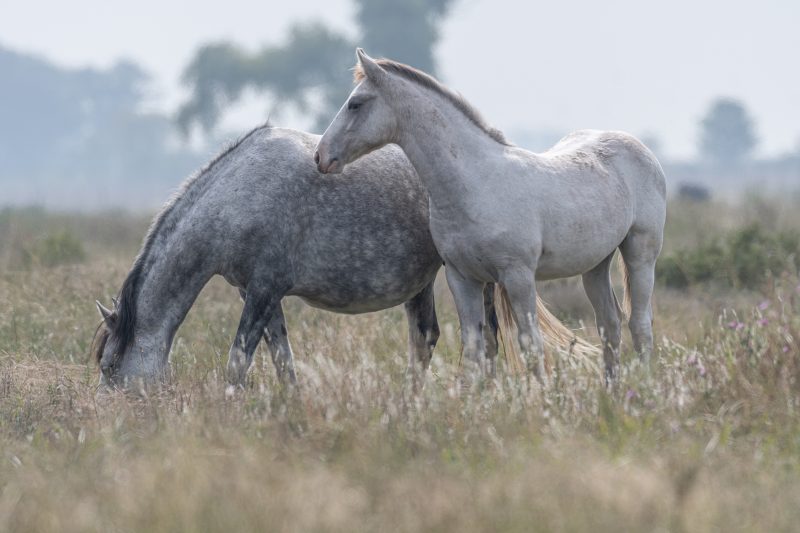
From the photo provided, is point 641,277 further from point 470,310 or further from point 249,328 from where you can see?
point 249,328

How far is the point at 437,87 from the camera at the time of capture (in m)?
6.47

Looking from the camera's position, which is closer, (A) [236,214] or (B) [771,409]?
(B) [771,409]

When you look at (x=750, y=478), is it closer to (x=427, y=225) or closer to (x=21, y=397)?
(x=427, y=225)

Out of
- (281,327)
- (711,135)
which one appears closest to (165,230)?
(281,327)

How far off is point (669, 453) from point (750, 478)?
36 centimetres

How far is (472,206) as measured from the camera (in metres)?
6.20

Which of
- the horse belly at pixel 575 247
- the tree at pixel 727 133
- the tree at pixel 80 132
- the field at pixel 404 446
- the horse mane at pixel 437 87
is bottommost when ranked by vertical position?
the field at pixel 404 446

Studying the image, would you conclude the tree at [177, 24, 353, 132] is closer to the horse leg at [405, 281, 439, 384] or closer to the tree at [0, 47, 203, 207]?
the horse leg at [405, 281, 439, 384]

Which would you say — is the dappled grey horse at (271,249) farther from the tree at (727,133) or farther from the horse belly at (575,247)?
the tree at (727,133)

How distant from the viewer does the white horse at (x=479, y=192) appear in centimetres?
619

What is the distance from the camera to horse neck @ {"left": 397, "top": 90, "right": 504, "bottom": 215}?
6.28 metres

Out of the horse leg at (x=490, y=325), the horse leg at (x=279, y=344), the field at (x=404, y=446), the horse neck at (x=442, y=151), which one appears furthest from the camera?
the horse leg at (x=490, y=325)

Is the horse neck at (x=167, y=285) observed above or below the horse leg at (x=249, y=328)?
above

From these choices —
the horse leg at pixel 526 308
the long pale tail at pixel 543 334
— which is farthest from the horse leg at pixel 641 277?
the horse leg at pixel 526 308
